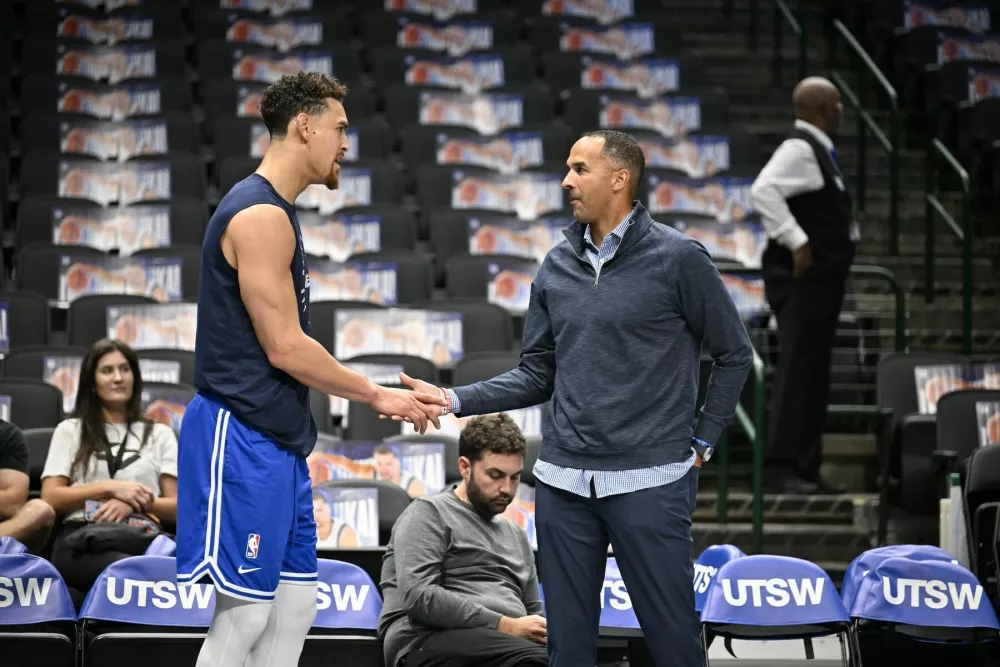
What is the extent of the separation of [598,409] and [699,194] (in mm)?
5679

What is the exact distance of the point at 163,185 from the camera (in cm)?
875

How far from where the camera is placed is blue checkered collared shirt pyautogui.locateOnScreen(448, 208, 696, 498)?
135 inches

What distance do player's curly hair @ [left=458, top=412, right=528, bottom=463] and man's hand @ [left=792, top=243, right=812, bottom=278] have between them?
88.5 inches

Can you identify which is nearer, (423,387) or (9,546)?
(423,387)

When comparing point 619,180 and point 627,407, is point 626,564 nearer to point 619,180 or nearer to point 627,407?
point 627,407

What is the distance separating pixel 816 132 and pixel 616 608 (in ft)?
9.48

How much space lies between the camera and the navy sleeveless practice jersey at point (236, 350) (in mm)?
3291

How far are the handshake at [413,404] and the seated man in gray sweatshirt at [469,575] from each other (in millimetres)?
786

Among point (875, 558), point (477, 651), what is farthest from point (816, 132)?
point (477, 651)

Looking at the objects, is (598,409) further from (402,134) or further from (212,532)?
(402,134)

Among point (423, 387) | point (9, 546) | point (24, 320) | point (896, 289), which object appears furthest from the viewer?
point (896, 289)

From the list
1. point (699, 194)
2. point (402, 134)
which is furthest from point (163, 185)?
point (699, 194)

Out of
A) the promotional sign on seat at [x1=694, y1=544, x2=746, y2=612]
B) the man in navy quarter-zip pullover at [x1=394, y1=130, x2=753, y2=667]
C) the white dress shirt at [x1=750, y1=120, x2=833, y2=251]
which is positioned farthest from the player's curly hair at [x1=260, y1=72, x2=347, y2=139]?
→ the white dress shirt at [x1=750, y1=120, x2=833, y2=251]

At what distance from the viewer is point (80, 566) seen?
4.98m
